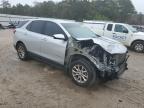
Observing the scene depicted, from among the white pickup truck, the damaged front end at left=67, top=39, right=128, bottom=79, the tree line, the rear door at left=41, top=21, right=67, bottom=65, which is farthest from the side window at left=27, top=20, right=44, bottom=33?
the tree line

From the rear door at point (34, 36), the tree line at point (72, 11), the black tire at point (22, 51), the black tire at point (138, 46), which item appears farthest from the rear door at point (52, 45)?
the tree line at point (72, 11)

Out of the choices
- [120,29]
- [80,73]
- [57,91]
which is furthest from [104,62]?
[120,29]

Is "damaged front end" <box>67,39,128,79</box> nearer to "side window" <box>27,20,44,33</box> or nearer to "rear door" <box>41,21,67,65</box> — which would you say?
"rear door" <box>41,21,67,65</box>

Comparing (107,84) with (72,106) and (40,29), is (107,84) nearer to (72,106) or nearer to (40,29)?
(72,106)

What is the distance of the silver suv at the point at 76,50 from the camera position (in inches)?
234

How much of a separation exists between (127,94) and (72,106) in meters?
1.66

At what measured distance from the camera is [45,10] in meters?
60.7

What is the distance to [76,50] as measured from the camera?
6.26 metres

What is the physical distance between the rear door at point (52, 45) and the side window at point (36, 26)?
0.26 m

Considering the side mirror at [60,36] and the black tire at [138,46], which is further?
the black tire at [138,46]

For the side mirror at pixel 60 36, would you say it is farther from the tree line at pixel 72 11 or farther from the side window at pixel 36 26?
the tree line at pixel 72 11

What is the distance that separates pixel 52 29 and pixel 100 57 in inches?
85.6

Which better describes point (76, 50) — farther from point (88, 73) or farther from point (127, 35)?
point (127, 35)

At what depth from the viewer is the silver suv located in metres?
5.93
